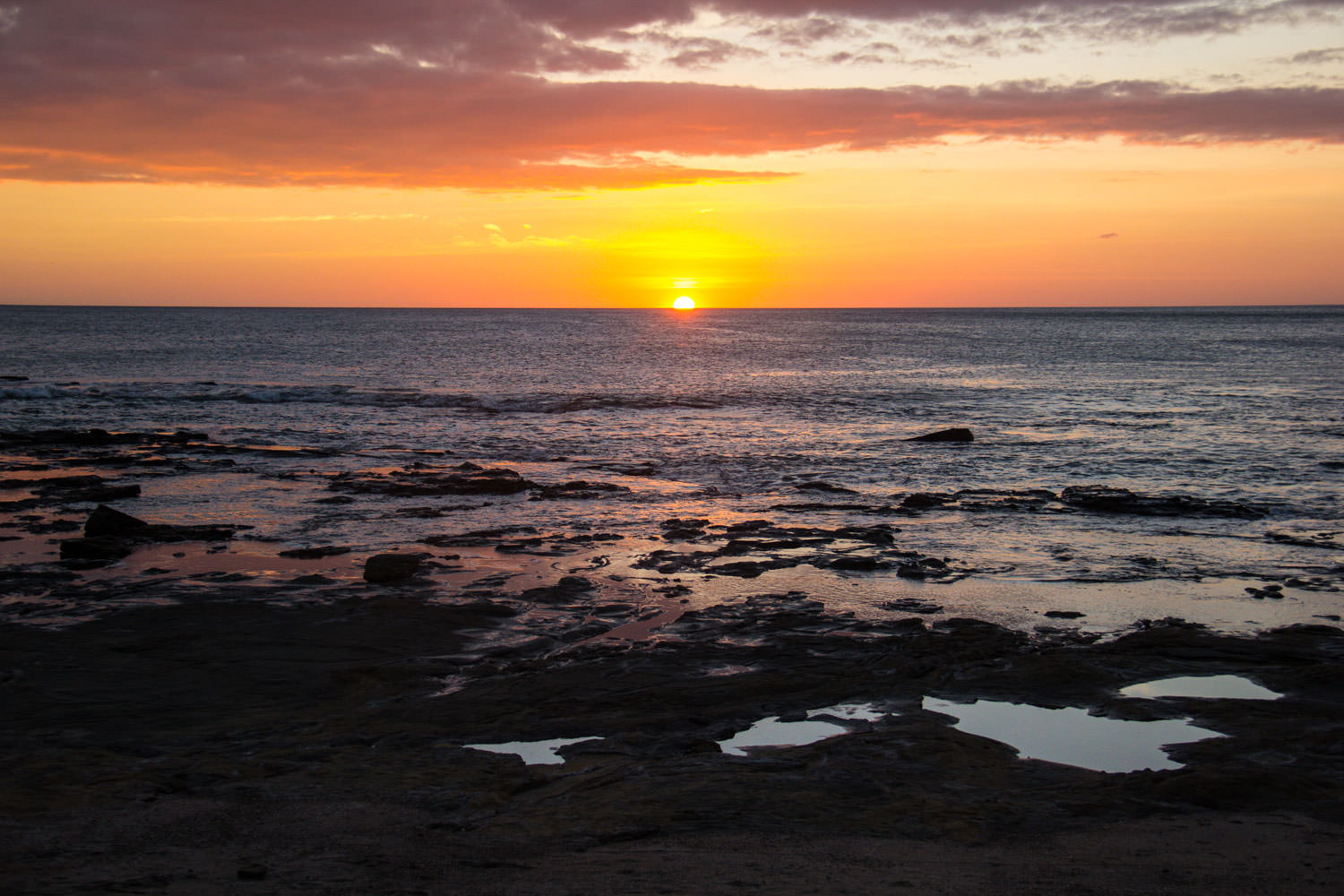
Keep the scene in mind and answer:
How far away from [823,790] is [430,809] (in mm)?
2988

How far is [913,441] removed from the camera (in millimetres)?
32094

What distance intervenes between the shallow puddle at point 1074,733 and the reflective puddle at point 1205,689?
2.77 feet

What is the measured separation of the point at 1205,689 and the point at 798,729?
454cm

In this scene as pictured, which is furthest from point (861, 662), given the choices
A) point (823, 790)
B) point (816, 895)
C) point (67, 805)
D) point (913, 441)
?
point (913, 441)

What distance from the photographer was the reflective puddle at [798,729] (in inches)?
338

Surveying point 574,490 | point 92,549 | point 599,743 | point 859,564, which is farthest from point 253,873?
point 574,490

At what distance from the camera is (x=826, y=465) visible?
90.6 feet

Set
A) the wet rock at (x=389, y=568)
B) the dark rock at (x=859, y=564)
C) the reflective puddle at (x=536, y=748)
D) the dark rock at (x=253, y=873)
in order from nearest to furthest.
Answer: the dark rock at (x=253, y=873) < the reflective puddle at (x=536, y=748) < the wet rock at (x=389, y=568) < the dark rock at (x=859, y=564)

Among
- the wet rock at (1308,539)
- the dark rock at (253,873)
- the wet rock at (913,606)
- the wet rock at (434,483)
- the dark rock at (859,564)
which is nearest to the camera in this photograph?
the dark rock at (253,873)

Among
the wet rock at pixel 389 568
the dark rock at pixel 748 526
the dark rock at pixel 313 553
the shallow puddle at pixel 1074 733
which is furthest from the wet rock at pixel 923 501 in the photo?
the dark rock at pixel 313 553

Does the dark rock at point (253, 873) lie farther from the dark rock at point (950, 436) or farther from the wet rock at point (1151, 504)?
the dark rock at point (950, 436)

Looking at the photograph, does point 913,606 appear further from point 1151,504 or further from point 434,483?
point 434,483

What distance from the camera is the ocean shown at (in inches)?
594

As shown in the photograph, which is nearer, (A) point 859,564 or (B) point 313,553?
(A) point 859,564
